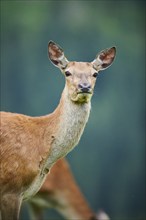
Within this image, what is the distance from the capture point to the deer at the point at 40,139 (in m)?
7.52

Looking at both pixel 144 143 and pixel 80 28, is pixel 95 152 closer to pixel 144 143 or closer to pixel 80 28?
pixel 144 143

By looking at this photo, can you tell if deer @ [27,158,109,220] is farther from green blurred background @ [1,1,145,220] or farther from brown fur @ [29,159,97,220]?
green blurred background @ [1,1,145,220]

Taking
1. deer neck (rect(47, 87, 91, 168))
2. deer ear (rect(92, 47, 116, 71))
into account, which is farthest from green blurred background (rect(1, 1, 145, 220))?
deer neck (rect(47, 87, 91, 168))

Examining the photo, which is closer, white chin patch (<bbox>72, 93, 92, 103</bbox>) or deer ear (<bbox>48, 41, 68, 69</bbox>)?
white chin patch (<bbox>72, 93, 92, 103</bbox>)

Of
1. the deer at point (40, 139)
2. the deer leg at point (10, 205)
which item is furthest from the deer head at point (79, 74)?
the deer leg at point (10, 205)

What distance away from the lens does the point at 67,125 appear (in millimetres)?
7609

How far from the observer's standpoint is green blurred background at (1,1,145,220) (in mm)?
13219

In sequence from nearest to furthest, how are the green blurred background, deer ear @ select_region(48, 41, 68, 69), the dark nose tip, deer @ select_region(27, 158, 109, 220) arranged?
the dark nose tip
deer ear @ select_region(48, 41, 68, 69)
deer @ select_region(27, 158, 109, 220)
the green blurred background

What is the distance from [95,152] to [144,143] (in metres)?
0.93

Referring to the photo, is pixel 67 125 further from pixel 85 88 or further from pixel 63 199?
pixel 63 199

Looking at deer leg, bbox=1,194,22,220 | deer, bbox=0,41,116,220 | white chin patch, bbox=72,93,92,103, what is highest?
white chin patch, bbox=72,93,92,103

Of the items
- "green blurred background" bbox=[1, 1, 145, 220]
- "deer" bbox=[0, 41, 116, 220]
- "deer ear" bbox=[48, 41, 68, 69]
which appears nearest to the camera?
"deer" bbox=[0, 41, 116, 220]

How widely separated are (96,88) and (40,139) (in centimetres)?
560

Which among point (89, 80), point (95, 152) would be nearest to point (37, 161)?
point (89, 80)
